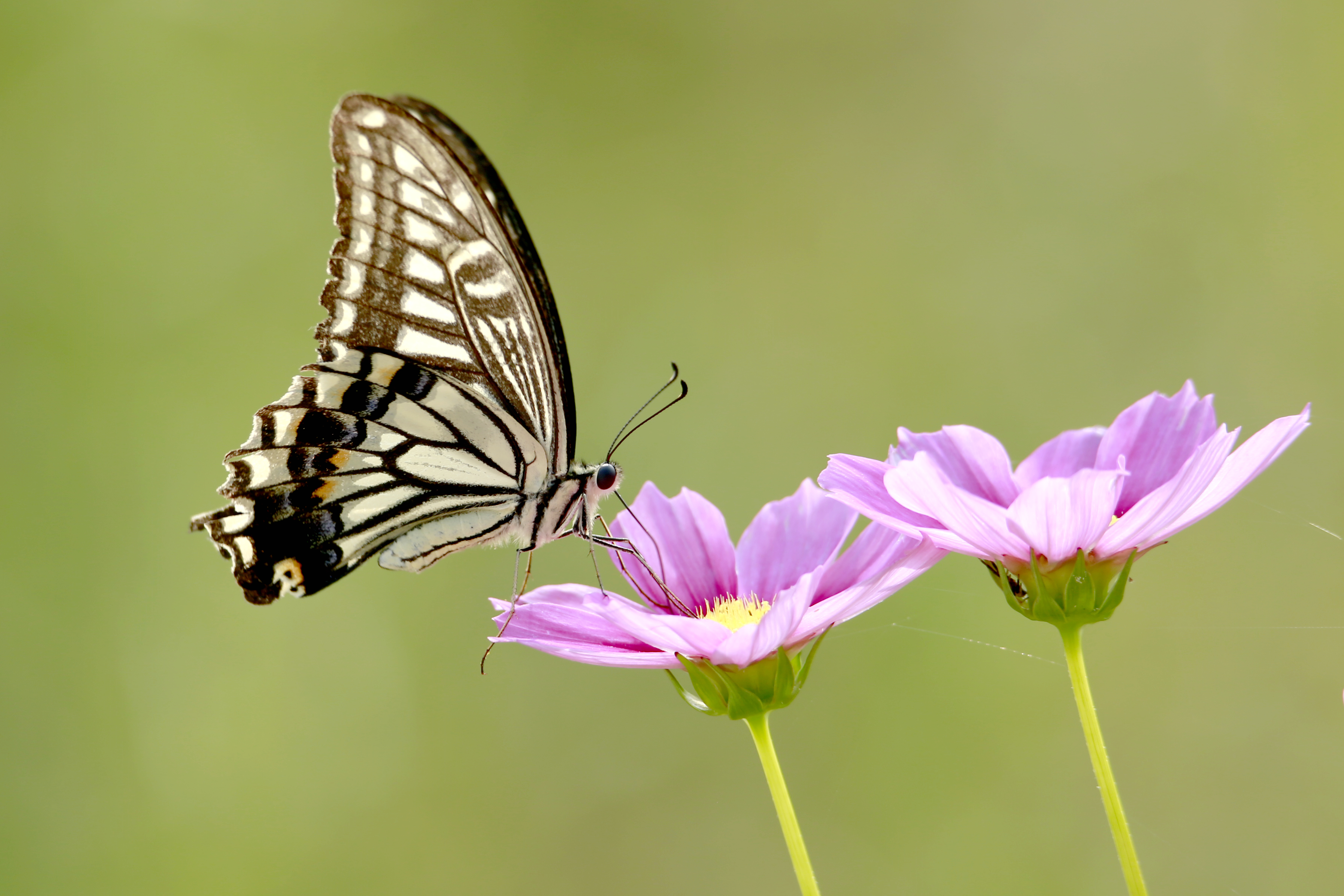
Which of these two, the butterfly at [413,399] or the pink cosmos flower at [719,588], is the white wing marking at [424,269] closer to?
the butterfly at [413,399]

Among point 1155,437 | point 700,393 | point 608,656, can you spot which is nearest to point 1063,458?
point 1155,437

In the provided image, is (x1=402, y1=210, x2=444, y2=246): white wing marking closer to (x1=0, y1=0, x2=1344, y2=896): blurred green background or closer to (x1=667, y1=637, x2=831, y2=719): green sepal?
(x1=667, y1=637, x2=831, y2=719): green sepal

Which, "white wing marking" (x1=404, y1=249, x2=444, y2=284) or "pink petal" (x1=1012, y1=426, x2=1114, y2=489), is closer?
"pink petal" (x1=1012, y1=426, x2=1114, y2=489)

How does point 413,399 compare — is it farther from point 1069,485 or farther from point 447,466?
point 1069,485

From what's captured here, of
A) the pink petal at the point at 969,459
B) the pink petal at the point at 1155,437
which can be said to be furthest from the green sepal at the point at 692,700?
the pink petal at the point at 1155,437

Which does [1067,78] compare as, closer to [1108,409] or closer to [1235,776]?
[1108,409]

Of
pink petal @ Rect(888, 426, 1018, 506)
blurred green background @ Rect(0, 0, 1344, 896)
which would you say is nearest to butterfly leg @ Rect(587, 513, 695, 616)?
pink petal @ Rect(888, 426, 1018, 506)

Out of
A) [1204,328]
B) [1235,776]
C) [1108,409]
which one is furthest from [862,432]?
[1235,776]
